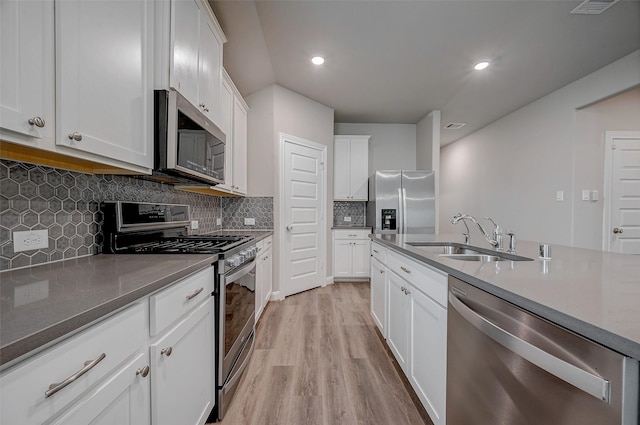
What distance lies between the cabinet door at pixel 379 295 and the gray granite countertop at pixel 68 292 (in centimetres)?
146

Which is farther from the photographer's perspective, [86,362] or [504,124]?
[504,124]

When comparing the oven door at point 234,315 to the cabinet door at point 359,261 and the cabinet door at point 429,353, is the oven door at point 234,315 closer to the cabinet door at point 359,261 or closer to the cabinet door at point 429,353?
the cabinet door at point 429,353

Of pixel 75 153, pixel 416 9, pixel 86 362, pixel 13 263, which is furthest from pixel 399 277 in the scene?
pixel 416 9

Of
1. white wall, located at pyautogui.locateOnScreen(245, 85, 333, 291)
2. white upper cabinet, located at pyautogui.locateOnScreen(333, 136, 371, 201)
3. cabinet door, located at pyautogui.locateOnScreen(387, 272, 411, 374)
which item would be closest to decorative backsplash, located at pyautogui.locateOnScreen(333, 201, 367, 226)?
white upper cabinet, located at pyautogui.locateOnScreen(333, 136, 371, 201)

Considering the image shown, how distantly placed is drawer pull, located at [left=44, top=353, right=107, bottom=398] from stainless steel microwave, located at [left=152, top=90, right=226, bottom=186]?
941 mm

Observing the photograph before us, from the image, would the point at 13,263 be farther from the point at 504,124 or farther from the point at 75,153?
the point at 504,124

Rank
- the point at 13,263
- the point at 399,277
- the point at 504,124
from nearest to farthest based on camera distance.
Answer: the point at 13,263, the point at 399,277, the point at 504,124

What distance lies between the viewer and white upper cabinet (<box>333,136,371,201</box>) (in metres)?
4.59

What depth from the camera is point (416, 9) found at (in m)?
2.24

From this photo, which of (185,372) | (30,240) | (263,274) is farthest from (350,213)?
(30,240)

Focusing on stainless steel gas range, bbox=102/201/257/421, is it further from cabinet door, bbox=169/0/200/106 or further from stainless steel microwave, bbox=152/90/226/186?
cabinet door, bbox=169/0/200/106

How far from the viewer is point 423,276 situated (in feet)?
4.63

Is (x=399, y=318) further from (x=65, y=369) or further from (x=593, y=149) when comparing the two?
(x=593, y=149)

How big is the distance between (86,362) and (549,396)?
3.73 ft
